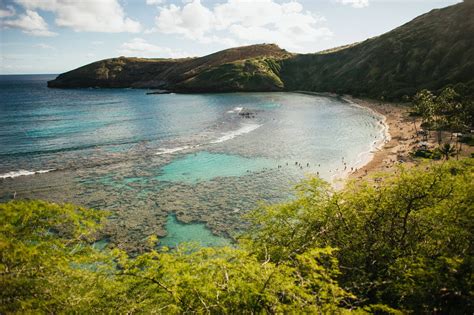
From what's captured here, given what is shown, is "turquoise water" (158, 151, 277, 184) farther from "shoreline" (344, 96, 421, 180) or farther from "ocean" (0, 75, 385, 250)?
"shoreline" (344, 96, 421, 180)

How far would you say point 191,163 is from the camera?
59219 mm

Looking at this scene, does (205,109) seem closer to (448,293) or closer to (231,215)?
(231,215)

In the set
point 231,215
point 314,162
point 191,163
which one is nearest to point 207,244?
point 231,215

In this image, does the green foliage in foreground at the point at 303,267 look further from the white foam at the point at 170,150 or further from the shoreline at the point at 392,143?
the white foam at the point at 170,150

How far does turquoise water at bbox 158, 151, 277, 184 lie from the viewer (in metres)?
52.2

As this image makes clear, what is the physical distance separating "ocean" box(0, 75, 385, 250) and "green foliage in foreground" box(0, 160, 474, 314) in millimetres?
17585

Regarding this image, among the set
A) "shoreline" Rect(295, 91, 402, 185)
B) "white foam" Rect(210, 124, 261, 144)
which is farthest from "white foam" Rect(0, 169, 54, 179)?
"shoreline" Rect(295, 91, 402, 185)

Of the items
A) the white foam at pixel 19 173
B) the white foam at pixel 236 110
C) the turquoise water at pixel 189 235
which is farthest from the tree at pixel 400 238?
the white foam at pixel 236 110

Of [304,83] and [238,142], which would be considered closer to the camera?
[238,142]

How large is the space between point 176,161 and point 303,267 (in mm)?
48684

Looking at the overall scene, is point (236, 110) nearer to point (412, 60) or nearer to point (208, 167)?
point (208, 167)

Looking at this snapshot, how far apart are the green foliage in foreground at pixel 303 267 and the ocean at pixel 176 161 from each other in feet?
57.7

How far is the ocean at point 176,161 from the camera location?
126ft

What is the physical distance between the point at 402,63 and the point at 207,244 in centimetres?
14374
